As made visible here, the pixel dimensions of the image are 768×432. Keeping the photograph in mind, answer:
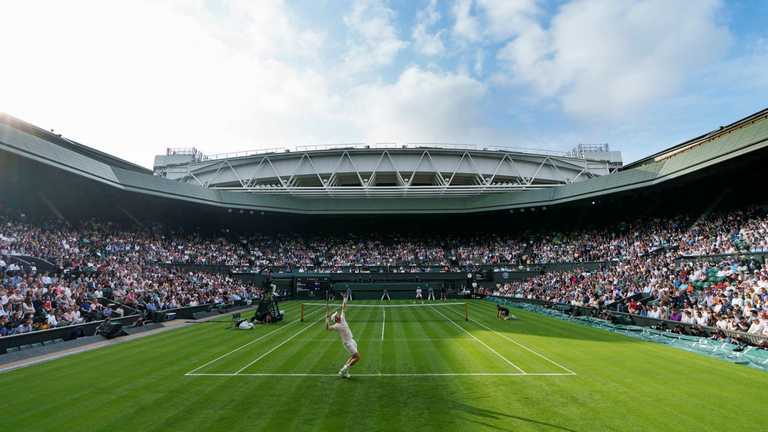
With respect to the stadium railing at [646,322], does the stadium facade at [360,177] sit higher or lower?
higher

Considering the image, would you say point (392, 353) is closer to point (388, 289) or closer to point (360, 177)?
point (360, 177)

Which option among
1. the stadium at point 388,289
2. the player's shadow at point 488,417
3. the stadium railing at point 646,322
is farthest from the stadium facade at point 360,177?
the player's shadow at point 488,417

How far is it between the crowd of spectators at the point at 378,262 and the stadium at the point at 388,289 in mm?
229

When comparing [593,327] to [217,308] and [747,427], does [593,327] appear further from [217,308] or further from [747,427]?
[217,308]

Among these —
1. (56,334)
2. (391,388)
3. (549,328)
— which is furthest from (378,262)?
(391,388)

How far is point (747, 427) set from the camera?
796 centimetres

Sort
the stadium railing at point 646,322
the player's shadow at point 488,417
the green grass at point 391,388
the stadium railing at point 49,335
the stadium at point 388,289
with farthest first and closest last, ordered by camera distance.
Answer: the stadium railing at point 646,322 < the stadium railing at point 49,335 < the stadium at point 388,289 < the green grass at point 391,388 < the player's shadow at point 488,417

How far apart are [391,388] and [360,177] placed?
33.8 m

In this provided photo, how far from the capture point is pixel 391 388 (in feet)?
35.0

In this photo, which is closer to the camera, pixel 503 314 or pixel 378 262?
pixel 503 314

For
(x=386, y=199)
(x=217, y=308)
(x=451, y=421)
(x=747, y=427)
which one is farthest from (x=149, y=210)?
(x=747, y=427)

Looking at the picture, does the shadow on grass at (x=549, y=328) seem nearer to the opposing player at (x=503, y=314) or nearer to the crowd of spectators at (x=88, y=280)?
the opposing player at (x=503, y=314)

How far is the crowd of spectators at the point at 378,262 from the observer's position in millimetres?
20047

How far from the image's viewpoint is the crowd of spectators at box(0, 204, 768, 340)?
2005cm
